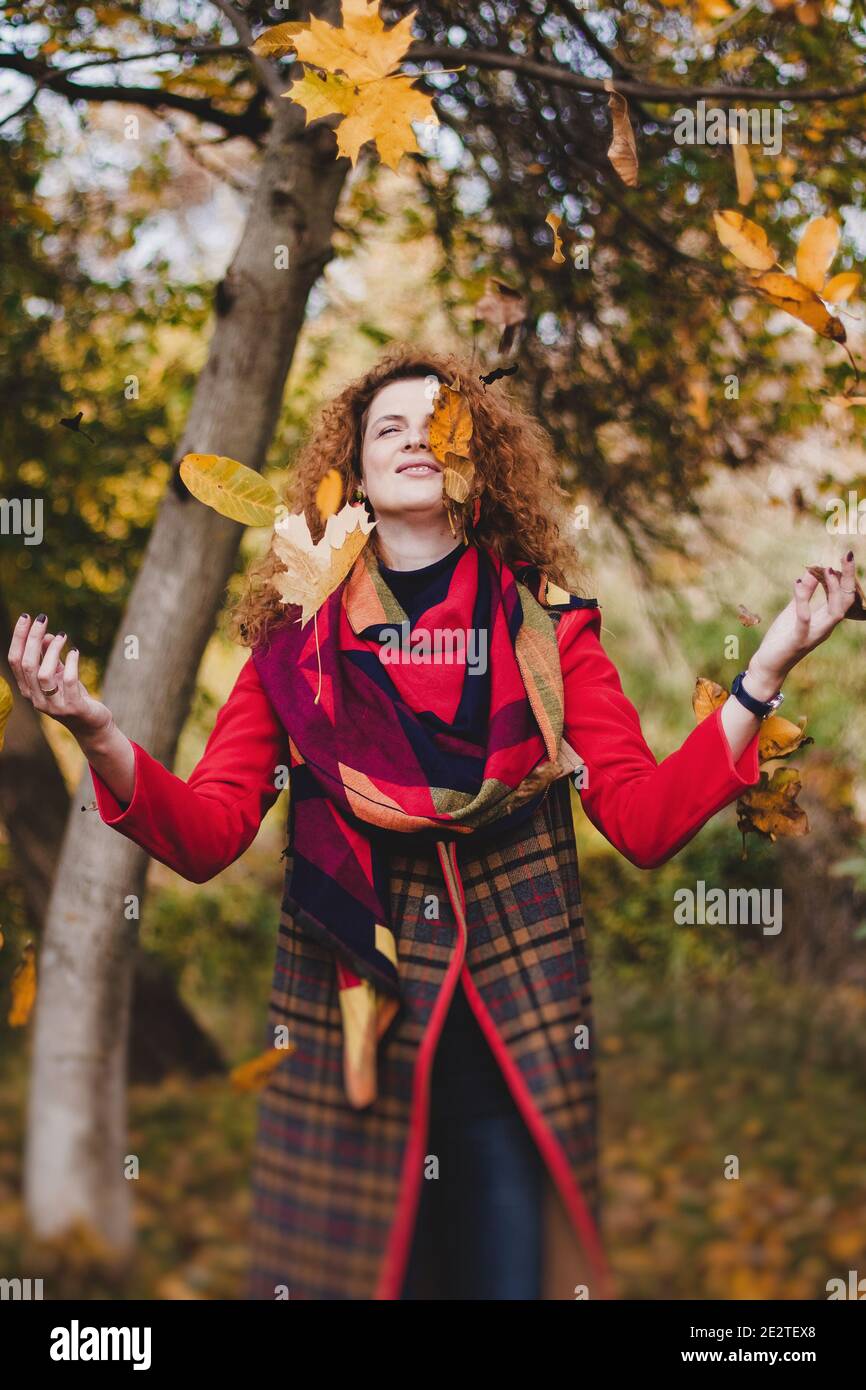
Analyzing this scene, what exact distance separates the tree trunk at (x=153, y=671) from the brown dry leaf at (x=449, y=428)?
0.87 m

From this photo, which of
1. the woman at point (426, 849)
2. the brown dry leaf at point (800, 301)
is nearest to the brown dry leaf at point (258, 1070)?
the woman at point (426, 849)

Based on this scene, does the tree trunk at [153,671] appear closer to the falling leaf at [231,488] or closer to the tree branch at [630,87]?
the tree branch at [630,87]

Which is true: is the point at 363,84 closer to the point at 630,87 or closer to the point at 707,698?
the point at 630,87

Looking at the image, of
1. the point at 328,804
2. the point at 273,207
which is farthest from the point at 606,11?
the point at 328,804

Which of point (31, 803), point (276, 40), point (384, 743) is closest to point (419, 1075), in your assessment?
point (384, 743)

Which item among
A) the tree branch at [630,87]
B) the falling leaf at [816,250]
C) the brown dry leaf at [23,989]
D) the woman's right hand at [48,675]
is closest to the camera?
the woman's right hand at [48,675]

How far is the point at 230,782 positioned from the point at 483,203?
2.53 metres

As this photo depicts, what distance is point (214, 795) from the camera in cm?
174

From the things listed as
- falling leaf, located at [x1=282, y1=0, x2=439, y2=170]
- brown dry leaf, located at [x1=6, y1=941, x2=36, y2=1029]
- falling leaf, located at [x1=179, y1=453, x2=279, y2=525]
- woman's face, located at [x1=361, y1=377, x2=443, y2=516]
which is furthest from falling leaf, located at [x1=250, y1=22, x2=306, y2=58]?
brown dry leaf, located at [x1=6, y1=941, x2=36, y2=1029]

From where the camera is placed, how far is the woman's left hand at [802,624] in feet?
5.05

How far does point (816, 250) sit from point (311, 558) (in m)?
0.91

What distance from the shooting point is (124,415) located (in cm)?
372

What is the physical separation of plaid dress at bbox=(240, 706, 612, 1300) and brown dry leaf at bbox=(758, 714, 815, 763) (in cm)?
32

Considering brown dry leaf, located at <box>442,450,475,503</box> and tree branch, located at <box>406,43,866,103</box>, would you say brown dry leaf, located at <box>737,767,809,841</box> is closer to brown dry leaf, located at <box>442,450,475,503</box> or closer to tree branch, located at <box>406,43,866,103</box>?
brown dry leaf, located at <box>442,450,475,503</box>
